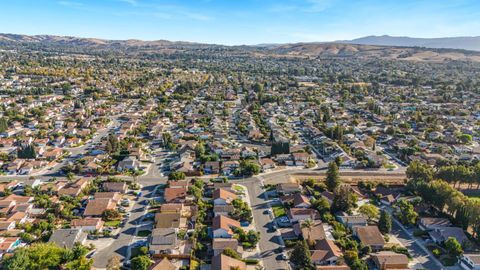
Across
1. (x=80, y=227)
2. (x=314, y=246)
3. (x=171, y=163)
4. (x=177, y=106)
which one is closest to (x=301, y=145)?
(x=171, y=163)

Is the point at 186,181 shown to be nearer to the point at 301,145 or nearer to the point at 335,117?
the point at 301,145

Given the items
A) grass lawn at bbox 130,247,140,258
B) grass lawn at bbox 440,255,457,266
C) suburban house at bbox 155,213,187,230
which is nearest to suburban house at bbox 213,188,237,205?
suburban house at bbox 155,213,187,230

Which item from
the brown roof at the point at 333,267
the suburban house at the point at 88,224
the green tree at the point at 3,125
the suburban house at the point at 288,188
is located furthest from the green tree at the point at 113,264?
the green tree at the point at 3,125

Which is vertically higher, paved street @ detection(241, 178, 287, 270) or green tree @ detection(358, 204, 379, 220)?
green tree @ detection(358, 204, 379, 220)

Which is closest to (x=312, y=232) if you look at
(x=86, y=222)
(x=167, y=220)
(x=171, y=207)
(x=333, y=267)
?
(x=333, y=267)

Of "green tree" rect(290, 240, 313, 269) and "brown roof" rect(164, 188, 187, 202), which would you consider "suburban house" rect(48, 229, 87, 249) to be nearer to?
"brown roof" rect(164, 188, 187, 202)

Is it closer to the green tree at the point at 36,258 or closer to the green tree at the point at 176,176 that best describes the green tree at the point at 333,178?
the green tree at the point at 176,176
